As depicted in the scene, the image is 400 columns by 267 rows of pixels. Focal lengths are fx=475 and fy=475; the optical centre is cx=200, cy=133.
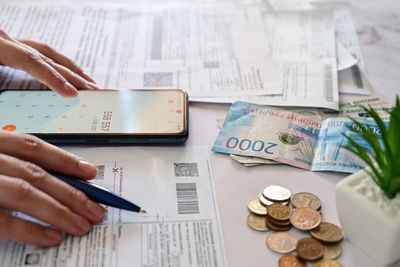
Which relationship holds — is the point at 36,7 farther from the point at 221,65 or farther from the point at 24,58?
the point at 221,65

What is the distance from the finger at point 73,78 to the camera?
802 mm

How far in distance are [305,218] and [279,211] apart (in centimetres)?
3

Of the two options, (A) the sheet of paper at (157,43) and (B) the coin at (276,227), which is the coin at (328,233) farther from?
(A) the sheet of paper at (157,43)

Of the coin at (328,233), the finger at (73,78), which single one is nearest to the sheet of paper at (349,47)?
the coin at (328,233)

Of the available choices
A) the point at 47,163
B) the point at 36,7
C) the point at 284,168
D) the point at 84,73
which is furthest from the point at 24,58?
the point at 284,168

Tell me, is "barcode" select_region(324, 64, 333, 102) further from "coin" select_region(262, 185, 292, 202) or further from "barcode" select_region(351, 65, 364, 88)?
"coin" select_region(262, 185, 292, 202)

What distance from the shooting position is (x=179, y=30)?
3.45 feet

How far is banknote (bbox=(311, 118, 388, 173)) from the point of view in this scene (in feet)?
2.23

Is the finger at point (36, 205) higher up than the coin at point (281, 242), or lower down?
higher up

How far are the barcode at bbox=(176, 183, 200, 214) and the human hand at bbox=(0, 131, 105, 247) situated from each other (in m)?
0.10

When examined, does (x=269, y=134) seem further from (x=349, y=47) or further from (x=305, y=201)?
(x=349, y=47)

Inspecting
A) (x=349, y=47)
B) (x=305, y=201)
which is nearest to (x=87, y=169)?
(x=305, y=201)

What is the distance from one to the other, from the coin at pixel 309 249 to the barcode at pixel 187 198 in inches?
5.4

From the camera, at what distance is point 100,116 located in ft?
2.41
